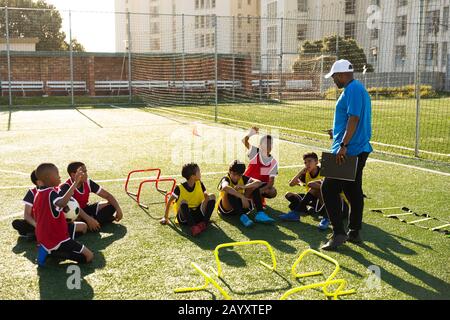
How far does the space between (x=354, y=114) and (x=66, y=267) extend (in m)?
3.18

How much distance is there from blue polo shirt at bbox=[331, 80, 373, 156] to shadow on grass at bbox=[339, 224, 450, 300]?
3.38ft

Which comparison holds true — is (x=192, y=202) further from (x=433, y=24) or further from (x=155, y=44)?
(x=155, y=44)

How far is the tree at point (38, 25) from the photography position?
128 ft

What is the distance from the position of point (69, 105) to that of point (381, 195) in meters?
22.8

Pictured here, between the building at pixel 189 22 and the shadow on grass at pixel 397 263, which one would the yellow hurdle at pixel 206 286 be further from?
the building at pixel 189 22

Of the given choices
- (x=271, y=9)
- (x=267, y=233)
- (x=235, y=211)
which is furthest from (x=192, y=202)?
(x=271, y=9)

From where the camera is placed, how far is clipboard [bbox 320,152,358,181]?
214 inches

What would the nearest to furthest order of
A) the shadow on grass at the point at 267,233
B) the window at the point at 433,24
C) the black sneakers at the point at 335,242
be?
1. the black sneakers at the point at 335,242
2. the shadow on grass at the point at 267,233
3. the window at the point at 433,24

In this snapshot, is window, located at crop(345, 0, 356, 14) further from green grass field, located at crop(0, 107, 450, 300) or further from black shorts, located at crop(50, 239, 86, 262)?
black shorts, located at crop(50, 239, 86, 262)

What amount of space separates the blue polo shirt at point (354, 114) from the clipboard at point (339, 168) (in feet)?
0.44

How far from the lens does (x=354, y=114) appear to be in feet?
17.6

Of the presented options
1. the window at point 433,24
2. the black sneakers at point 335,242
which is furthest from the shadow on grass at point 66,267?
the window at point 433,24

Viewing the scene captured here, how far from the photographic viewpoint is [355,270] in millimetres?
4930
